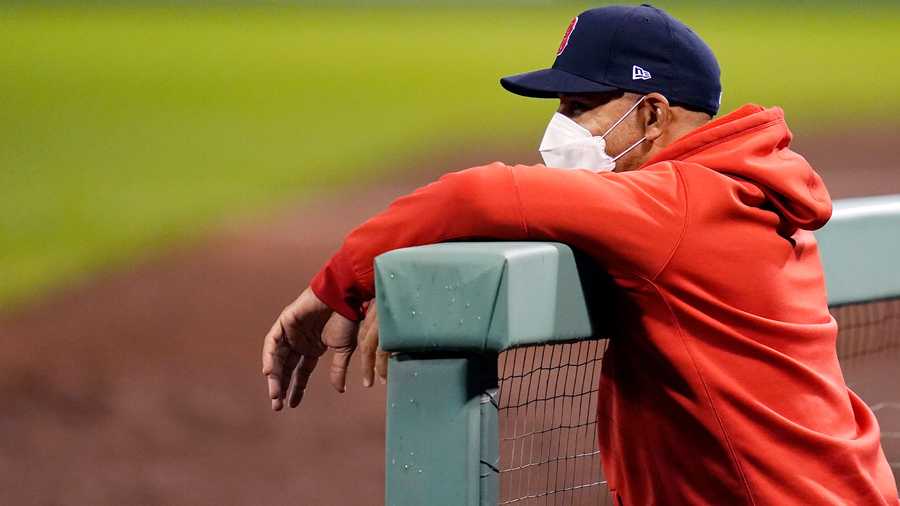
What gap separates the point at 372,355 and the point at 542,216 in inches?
9.4

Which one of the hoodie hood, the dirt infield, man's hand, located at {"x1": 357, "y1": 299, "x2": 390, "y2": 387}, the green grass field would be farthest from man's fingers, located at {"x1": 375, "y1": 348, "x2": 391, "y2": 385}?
the green grass field

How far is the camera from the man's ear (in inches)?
64.2

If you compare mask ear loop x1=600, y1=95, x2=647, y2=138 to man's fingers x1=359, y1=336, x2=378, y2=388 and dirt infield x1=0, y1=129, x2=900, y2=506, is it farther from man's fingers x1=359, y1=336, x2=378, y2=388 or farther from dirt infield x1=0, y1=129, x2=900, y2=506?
dirt infield x1=0, y1=129, x2=900, y2=506

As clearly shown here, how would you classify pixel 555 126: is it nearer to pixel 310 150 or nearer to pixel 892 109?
pixel 310 150

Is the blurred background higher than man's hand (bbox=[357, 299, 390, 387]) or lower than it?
lower

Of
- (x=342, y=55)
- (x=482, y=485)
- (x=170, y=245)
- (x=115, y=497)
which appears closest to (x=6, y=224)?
(x=170, y=245)

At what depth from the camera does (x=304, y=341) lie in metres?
1.44

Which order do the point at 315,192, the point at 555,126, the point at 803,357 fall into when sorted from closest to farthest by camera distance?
the point at 803,357 < the point at 555,126 < the point at 315,192

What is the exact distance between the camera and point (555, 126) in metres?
1.70

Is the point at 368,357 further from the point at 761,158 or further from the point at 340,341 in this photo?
the point at 761,158

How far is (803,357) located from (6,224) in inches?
225

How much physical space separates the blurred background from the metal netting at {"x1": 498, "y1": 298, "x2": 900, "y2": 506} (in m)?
0.56

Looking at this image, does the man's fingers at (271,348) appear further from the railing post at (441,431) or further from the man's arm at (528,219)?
the railing post at (441,431)

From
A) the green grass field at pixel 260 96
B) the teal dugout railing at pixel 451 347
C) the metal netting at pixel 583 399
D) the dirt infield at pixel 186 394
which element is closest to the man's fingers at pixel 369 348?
the teal dugout railing at pixel 451 347
